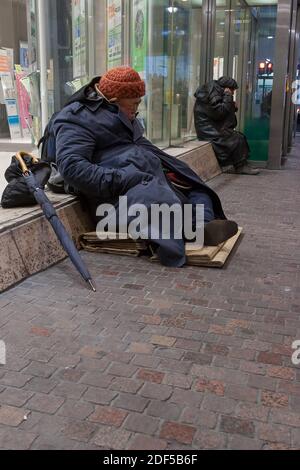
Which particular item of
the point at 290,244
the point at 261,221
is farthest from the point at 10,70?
the point at 290,244

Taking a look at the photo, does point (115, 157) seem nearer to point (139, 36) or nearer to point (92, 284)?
point (92, 284)

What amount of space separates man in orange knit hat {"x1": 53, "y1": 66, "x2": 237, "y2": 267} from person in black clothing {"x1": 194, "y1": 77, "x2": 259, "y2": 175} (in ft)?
14.5

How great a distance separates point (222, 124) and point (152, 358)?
666 centimetres

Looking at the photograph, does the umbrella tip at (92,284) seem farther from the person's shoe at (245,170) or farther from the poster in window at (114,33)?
the person's shoe at (245,170)

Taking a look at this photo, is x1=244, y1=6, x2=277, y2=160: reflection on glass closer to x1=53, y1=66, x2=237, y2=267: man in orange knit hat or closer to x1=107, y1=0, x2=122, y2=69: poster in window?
x1=107, y1=0, x2=122, y2=69: poster in window

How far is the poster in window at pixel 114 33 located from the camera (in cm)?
602

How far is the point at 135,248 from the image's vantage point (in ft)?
13.3

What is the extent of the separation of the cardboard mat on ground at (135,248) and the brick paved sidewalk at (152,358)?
0.08 metres

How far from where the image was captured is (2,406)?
6.92 feet

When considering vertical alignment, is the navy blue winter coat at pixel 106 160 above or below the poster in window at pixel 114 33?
below

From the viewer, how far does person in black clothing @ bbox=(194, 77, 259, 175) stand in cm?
845

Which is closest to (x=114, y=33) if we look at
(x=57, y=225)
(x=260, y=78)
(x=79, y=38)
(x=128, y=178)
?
(x=79, y=38)

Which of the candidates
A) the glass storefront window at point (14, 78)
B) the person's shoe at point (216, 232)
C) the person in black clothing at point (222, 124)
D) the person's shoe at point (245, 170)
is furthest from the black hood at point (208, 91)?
the person's shoe at point (216, 232)

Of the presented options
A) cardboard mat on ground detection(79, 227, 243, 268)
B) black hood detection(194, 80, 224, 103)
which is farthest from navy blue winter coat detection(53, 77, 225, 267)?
black hood detection(194, 80, 224, 103)
